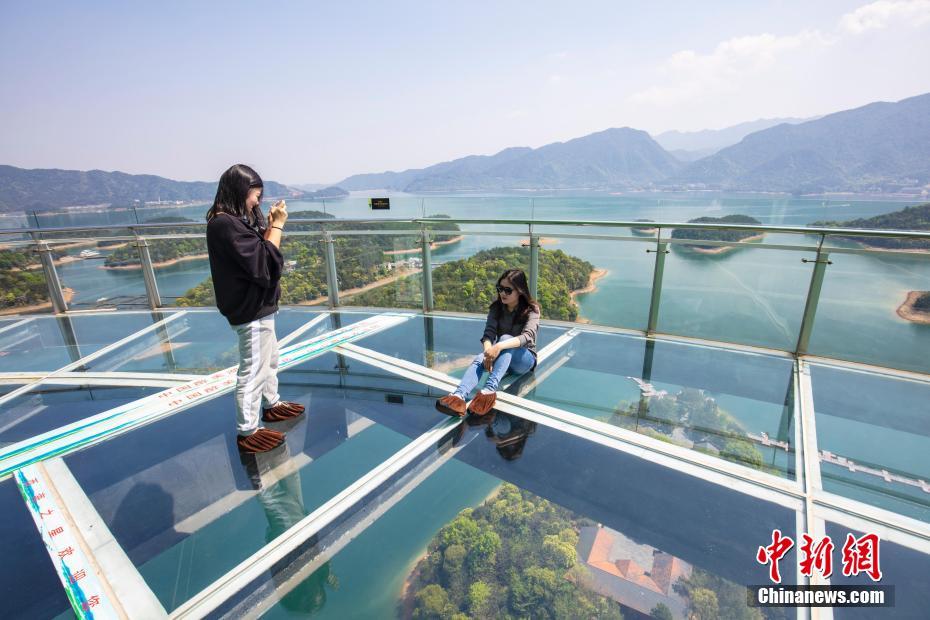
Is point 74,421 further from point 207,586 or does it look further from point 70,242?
point 70,242

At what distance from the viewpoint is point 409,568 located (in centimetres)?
151

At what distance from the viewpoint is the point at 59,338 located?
4.37 m

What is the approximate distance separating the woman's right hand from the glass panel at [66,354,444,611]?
4.42ft

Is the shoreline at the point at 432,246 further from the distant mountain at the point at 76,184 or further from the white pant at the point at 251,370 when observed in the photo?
the distant mountain at the point at 76,184

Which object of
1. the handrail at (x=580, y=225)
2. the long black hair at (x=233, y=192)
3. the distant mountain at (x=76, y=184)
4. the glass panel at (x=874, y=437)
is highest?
the distant mountain at (x=76, y=184)

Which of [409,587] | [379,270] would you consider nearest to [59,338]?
[379,270]

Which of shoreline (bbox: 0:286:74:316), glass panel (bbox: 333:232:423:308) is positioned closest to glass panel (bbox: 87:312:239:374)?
glass panel (bbox: 333:232:423:308)

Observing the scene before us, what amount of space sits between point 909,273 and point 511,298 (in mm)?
3172

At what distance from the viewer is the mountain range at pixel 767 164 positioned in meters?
54.9

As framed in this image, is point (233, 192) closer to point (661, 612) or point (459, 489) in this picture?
point (459, 489)

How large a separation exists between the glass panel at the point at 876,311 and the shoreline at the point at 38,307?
8.58 m

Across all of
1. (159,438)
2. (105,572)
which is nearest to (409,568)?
(105,572)

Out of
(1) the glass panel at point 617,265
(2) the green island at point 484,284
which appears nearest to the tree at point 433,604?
(1) the glass panel at point 617,265

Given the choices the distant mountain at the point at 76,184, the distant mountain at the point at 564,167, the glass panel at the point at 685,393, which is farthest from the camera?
the distant mountain at the point at 564,167
